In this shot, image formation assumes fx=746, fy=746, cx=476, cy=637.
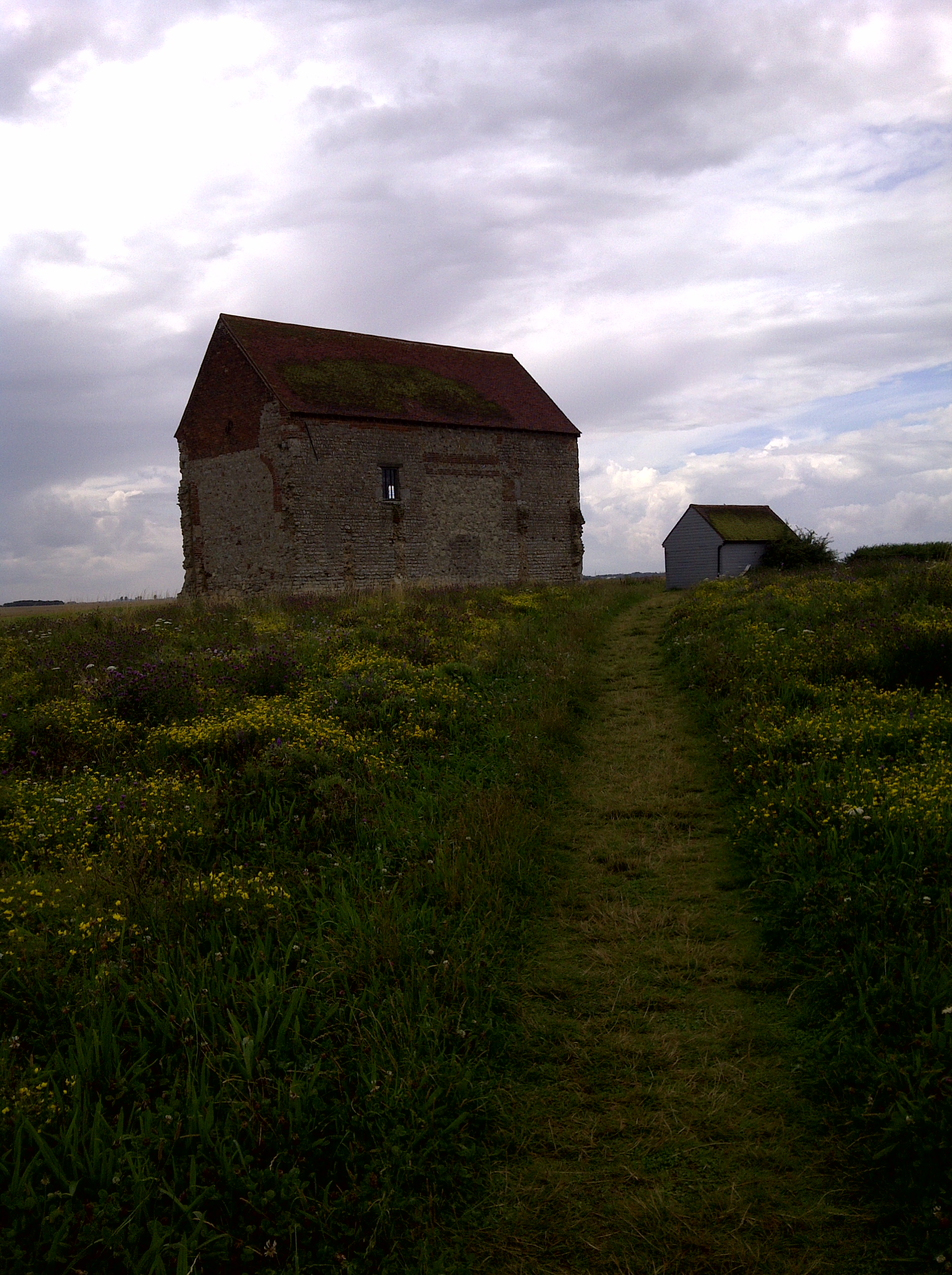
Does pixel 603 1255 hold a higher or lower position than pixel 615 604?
lower

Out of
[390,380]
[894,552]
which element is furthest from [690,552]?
[390,380]

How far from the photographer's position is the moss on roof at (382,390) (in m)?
26.5

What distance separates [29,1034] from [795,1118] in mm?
3515

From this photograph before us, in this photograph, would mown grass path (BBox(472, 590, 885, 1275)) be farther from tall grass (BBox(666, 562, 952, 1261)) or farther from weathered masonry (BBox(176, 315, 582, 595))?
weathered masonry (BBox(176, 315, 582, 595))

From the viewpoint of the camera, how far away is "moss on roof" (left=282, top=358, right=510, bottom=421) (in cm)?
2650

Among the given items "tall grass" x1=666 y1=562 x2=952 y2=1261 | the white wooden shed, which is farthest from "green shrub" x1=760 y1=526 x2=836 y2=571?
"tall grass" x1=666 y1=562 x2=952 y2=1261

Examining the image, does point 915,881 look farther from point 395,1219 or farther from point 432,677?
point 432,677

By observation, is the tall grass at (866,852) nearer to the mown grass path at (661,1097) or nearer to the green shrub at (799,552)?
the mown grass path at (661,1097)

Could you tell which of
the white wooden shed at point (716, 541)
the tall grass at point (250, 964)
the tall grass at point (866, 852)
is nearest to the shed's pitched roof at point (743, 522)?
the white wooden shed at point (716, 541)

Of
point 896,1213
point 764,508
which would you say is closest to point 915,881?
point 896,1213

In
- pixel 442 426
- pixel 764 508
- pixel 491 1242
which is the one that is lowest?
pixel 491 1242

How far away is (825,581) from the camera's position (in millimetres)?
16031

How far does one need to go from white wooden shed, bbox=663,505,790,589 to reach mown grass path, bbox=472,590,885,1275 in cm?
3009

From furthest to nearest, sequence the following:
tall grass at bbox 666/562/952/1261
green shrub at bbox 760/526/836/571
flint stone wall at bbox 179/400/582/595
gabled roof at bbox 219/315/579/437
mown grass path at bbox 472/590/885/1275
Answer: green shrub at bbox 760/526/836/571
gabled roof at bbox 219/315/579/437
flint stone wall at bbox 179/400/582/595
tall grass at bbox 666/562/952/1261
mown grass path at bbox 472/590/885/1275
